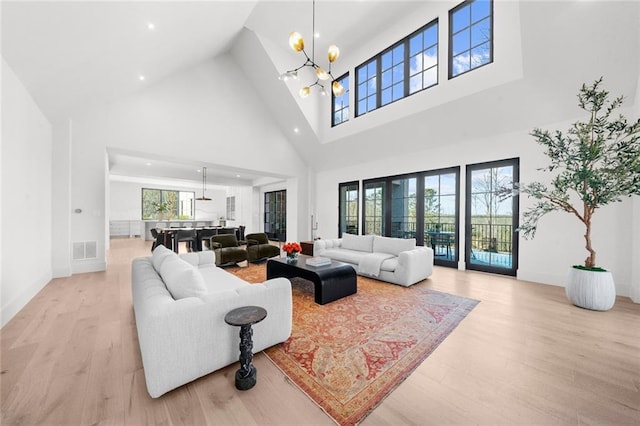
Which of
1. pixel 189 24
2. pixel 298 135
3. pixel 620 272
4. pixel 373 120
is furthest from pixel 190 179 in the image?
pixel 620 272

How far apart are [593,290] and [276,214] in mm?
9592

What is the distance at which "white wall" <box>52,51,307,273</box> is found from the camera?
4.80 metres

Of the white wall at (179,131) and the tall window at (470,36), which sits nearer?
the tall window at (470,36)

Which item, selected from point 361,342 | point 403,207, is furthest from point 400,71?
point 361,342

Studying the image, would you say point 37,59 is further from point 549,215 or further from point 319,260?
point 549,215

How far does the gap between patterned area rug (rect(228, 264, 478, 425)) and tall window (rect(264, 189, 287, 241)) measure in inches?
271

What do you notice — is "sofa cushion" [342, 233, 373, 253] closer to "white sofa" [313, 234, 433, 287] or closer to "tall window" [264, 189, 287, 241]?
"white sofa" [313, 234, 433, 287]

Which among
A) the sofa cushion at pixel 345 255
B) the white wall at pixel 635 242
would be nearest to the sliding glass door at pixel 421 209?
the sofa cushion at pixel 345 255

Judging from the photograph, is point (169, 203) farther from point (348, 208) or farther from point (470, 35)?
point (470, 35)

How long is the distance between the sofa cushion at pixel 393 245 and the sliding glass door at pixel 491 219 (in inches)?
63.0

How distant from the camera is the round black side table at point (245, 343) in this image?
5.57 ft

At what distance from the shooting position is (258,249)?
5.84m

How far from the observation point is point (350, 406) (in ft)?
5.15

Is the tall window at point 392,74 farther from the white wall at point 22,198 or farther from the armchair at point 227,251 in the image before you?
the white wall at point 22,198
